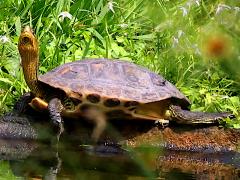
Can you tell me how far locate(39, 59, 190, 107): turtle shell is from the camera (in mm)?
4047

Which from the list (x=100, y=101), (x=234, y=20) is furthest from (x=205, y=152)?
(x=234, y=20)

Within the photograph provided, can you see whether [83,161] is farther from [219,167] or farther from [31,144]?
[219,167]

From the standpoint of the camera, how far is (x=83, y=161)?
341 centimetres

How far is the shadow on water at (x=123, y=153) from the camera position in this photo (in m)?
3.10

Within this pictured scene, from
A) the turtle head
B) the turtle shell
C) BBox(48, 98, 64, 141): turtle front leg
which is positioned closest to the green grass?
the turtle shell

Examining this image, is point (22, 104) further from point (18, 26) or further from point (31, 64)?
point (18, 26)

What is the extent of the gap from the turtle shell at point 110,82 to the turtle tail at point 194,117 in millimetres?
106

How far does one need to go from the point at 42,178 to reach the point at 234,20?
1.34m

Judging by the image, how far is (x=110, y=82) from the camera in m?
4.13

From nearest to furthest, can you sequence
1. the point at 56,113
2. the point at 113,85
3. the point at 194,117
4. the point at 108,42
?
the point at 56,113 → the point at 113,85 → the point at 194,117 → the point at 108,42

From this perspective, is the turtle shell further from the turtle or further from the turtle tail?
the turtle tail

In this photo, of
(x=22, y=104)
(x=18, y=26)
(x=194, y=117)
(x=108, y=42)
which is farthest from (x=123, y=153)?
(x=18, y=26)

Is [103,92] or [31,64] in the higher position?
[31,64]

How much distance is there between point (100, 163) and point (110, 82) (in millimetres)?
881
